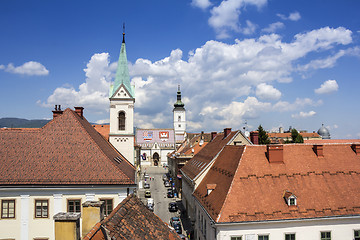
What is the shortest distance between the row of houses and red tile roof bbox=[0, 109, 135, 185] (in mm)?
7836

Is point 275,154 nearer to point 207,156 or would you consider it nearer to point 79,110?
point 207,156

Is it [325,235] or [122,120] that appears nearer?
[325,235]

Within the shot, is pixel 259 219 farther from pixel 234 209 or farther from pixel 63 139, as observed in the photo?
pixel 63 139

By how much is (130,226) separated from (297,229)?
14.8 metres

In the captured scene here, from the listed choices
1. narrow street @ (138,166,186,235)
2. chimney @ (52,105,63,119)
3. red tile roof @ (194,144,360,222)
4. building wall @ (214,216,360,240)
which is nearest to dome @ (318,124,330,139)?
narrow street @ (138,166,186,235)

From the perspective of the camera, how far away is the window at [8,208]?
20.0m

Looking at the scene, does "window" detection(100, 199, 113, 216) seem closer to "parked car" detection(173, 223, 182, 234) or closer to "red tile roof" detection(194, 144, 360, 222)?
"red tile roof" detection(194, 144, 360, 222)

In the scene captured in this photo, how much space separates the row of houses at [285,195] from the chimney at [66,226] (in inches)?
500

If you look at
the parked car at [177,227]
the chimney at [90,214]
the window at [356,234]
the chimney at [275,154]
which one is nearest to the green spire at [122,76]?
the parked car at [177,227]

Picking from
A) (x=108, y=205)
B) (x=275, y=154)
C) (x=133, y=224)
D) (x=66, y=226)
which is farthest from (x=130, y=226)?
(x=275, y=154)

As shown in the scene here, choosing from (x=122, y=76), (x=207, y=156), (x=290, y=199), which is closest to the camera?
(x=290, y=199)

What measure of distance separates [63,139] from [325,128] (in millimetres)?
164855

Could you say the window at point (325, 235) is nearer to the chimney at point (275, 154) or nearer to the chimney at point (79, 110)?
the chimney at point (275, 154)

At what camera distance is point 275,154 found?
23.6 m
